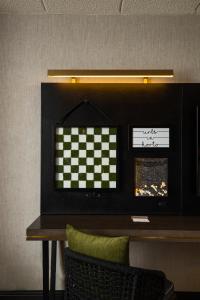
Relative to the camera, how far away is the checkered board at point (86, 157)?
316 centimetres

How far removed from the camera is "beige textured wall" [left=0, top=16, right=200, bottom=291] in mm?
3234

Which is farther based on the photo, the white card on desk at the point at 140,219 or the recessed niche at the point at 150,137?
the recessed niche at the point at 150,137

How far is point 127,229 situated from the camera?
256 centimetres

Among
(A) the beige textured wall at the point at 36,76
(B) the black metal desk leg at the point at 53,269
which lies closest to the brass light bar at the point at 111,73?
(A) the beige textured wall at the point at 36,76

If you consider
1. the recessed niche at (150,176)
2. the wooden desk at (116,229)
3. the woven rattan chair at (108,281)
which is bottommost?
the woven rattan chair at (108,281)

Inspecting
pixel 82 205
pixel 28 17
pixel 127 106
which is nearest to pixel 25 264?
pixel 82 205

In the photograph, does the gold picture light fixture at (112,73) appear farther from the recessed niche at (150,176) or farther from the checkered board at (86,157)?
the recessed niche at (150,176)

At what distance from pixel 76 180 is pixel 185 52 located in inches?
61.9

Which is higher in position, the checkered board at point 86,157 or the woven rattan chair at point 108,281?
the checkered board at point 86,157

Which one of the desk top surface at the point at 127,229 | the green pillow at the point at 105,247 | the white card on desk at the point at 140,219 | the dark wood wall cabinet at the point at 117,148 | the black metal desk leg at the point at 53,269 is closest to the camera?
the green pillow at the point at 105,247

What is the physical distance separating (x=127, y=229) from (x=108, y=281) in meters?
0.75

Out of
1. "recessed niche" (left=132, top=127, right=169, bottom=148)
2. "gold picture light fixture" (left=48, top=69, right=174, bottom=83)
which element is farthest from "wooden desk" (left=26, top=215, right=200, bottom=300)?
"gold picture light fixture" (left=48, top=69, right=174, bottom=83)

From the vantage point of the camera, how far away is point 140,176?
3170 mm

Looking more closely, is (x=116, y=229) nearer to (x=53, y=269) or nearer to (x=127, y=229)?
(x=127, y=229)
